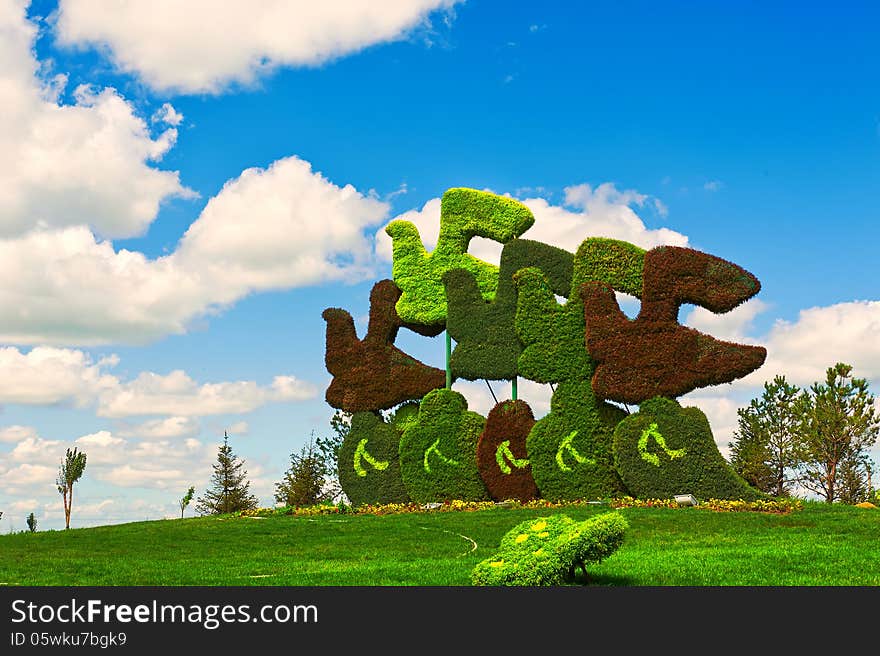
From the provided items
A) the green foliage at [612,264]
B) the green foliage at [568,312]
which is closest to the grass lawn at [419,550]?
the green foliage at [568,312]

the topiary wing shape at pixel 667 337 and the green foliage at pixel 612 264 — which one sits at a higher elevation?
the green foliage at pixel 612 264

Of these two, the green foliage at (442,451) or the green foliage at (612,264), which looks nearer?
the green foliage at (612,264)

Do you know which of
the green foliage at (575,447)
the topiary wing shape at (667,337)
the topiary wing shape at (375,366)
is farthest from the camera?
the topiary wing shape at (375,366)

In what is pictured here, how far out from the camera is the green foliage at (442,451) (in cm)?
2039

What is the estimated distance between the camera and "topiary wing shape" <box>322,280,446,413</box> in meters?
21.9

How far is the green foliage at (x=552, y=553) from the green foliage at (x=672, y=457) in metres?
9.13

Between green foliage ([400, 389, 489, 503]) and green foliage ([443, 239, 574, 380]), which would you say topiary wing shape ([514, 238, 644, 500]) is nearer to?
green foliage ([443, 239, 574, 380])

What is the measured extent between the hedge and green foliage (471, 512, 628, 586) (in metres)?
10.0

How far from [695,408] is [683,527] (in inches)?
156

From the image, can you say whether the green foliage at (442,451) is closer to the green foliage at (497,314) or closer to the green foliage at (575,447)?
the green foliage at (497,314)

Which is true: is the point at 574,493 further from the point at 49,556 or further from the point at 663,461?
the point at 49,556

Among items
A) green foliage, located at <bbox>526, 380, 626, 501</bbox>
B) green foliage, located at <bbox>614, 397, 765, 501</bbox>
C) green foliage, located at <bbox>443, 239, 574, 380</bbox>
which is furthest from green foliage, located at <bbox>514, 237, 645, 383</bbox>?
green foliage, located at <bbox>614, 397, 765, 501</bbox>

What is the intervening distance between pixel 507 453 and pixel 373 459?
11.6 ft
